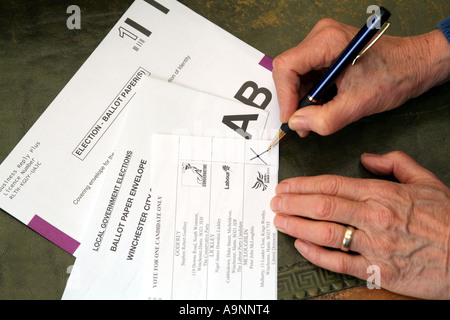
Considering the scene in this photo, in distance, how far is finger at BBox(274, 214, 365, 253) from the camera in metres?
0.74

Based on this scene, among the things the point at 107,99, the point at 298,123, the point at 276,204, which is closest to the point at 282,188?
the point at 276,204

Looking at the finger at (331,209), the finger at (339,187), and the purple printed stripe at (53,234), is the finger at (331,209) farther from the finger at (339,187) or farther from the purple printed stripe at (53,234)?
the purple printed stripe at (53,234)

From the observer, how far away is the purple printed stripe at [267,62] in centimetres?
87

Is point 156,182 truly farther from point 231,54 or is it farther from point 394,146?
point 394,146

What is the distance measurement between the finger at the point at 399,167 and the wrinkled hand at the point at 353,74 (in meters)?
0.10

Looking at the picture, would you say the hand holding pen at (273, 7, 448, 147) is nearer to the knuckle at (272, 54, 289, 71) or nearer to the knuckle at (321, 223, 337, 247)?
the knuckle at (272, 54, 289, 71)

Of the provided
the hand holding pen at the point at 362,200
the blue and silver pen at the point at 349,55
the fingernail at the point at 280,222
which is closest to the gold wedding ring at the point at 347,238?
the hand holding pen at the point at 362,200

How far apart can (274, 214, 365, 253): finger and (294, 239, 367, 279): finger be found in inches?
0.7

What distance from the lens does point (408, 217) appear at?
752 millimetres

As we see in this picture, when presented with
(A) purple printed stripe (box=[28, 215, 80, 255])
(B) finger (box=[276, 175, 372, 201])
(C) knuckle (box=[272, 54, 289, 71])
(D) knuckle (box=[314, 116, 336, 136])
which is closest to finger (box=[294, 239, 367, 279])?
(B) finger (box=[276, 175, 372, 201])

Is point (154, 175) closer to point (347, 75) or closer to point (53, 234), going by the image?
Answer: point (53, 234)

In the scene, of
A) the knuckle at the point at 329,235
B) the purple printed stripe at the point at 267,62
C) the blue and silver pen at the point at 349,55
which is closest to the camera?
the blue and silver pen at the point at 349,55

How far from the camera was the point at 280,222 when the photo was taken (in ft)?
2.55

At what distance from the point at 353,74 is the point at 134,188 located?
493 mm
